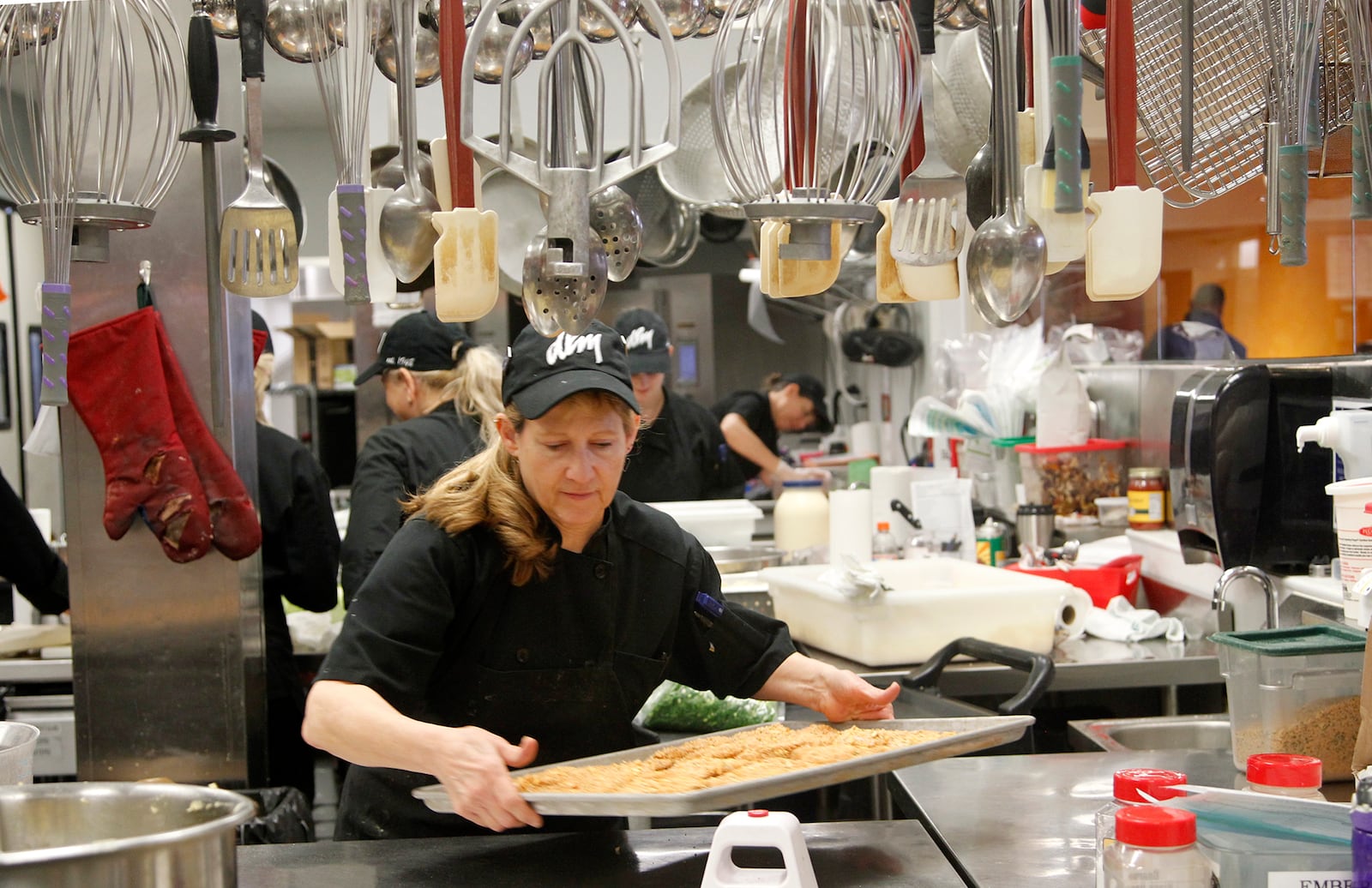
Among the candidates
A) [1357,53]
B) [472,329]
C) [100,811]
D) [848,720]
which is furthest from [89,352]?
[472,329]

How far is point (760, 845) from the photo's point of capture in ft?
4.52

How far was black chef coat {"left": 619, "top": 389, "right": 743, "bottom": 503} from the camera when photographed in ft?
15.1

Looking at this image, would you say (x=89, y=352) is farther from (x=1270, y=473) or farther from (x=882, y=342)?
(x=882, y=342)

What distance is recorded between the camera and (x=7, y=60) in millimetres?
1378

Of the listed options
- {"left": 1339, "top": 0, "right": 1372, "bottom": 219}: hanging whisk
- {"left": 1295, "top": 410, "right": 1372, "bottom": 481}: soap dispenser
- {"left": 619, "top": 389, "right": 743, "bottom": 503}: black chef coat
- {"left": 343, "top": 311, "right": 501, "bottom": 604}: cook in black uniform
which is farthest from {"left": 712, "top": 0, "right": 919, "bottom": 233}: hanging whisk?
{"left": 619, "top": 389, "right": 743, "bottom": 503}: black chef coat

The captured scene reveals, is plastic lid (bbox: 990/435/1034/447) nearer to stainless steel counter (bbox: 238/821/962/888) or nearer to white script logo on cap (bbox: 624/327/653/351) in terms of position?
white script logo on cap (bbox: 624/327/653/351)

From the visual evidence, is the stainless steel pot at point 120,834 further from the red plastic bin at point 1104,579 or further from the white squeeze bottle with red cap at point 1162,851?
the red plastic bin at point 1104,579

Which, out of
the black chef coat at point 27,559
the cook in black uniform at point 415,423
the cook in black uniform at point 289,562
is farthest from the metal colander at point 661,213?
the black chef coat at point 27,559

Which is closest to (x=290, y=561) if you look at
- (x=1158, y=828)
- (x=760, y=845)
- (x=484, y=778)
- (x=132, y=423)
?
(x=132, y=423)

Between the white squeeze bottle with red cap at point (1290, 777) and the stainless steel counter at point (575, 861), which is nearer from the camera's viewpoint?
the white squeeze bottle with red cap at point (1290, 777)

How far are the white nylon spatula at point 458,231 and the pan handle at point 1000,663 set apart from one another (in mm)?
1530

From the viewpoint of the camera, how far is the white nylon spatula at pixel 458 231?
1293mm

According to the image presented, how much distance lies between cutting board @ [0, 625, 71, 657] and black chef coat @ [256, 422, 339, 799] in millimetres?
473

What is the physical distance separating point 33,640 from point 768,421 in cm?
351
